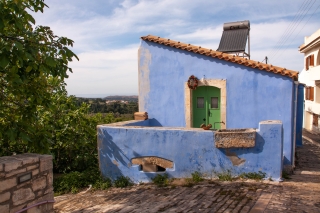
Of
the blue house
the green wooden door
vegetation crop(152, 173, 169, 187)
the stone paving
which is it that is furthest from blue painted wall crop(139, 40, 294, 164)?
vegetation crop(152, 173, 169, 187)

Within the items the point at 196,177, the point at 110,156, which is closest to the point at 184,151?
the point at 196,177

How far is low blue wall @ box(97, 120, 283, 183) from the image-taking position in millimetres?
6594

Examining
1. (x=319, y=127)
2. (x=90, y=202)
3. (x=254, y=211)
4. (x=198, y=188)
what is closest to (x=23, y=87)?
(x=90, y=202)

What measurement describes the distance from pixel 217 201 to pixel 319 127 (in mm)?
18859

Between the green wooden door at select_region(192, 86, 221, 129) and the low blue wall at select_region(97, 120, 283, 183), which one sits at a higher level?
the green wooden door at select_region(192, 86, 221, 129)

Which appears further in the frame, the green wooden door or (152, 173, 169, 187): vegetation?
the green wooden door

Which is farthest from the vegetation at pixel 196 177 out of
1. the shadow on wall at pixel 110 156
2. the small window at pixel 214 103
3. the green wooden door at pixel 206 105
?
the small window at pixel 214 103

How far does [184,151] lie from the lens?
713 cm

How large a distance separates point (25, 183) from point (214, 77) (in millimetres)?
6433

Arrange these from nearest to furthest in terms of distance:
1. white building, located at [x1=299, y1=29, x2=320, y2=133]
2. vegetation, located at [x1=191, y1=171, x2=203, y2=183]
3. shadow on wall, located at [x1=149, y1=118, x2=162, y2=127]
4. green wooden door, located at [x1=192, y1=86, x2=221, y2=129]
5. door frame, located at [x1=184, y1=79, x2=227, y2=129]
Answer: vegetation, located at [x1=191, y1=171, x2=203, y2=183], door frame, located at [x1=184, y1=79, x2=227, y2=129], green wooden door, located at [x1=192, y1=86, x2=221, y2=129], shadow on wall, located at [x1=149, y1=118, x2=162, y2=127], white building, located at [x1=299, y1=29, x2=320, y2=133]

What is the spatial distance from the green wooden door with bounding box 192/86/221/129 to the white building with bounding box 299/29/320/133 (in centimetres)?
1341

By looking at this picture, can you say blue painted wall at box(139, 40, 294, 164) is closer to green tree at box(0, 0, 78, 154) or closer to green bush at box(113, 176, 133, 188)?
green bush at box(113, 176, 133, 188)

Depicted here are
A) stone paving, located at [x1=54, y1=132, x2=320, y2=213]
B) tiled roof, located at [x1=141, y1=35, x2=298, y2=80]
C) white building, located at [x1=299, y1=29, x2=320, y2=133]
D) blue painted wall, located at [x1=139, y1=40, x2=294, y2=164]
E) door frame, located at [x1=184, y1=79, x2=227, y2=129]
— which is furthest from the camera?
white building, located at [x1=299, y1=29, x2=320, y2=133]

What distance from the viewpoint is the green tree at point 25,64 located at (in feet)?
14.5
